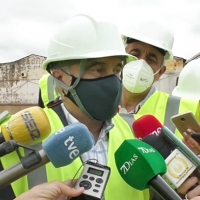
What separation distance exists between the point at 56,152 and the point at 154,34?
7.50 feet

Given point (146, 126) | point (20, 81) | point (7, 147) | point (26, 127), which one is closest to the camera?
point (7, 147)

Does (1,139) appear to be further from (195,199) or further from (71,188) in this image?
(195,199)

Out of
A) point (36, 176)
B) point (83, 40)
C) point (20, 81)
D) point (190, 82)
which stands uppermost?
point (83, 40)

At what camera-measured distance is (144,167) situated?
1449mm

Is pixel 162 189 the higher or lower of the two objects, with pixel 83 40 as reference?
lower

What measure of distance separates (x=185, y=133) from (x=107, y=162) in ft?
1.33

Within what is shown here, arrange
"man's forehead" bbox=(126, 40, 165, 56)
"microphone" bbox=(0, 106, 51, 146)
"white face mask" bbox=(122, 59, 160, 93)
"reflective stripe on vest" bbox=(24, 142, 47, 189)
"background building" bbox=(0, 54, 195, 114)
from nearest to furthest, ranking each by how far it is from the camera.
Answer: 1. "microphone" bbox=(0, 106, 51, 146)
2. "reflective stripe on vest" bbox=(24, 142, 47, 189)
3. "white face mask" bbox=(122, 59, 160, 93)
4. "man's forehead" bbox=(126, 40, 165, 56)
5. "background building" bbox=(0, 54, 195, 114)

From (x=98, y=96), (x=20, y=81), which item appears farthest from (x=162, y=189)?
(x=20, y=81)

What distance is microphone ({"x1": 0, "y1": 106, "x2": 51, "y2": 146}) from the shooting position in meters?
1.36

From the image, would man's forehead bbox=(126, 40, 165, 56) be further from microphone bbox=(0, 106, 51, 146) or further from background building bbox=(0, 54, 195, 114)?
background building bbox=(0, 54, 195, 114)

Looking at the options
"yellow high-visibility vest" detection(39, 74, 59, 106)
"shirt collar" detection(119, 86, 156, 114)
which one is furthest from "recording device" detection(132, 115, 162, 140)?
"shirt collar" detection(119, 86, 156, 114)

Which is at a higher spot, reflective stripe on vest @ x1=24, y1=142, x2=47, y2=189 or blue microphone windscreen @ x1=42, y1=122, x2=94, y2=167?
blue microphone windscreen @ x1=42, y1=122, x2=94, y2=167

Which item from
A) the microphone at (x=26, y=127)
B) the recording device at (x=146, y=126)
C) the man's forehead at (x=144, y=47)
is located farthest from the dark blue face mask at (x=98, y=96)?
the man's forehead at (x=144, y=47)

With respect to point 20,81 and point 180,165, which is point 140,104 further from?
point 20,81
